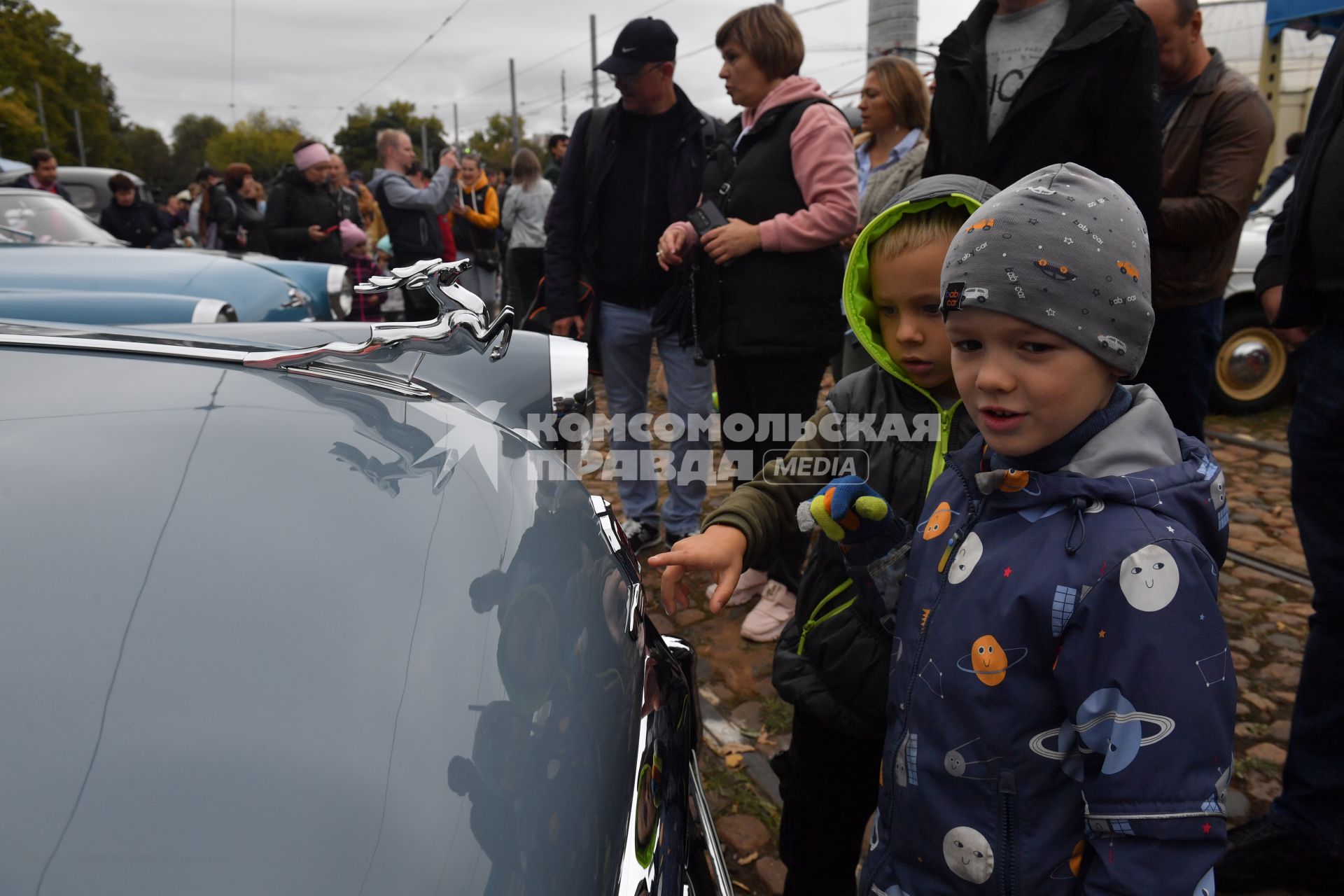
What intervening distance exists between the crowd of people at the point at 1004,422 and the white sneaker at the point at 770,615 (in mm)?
15

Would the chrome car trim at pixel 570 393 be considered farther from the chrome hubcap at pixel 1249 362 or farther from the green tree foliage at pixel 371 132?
the green tree foliage at pixel 371 132

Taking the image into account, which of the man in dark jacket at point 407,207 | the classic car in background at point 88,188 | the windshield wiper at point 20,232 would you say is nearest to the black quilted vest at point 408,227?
the man in dark jacket at point 407,207

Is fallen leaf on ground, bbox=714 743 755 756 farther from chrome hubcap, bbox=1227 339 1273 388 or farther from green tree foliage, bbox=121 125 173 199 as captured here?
green tree foliage, bbox=121 125 173 199

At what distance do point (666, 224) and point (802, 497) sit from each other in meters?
2.06

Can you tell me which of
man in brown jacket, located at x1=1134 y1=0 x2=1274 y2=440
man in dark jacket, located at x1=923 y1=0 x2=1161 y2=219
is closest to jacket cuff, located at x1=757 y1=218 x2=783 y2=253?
man in dark jacket, located at x1=923 y1=0 x2=1161 y2=219

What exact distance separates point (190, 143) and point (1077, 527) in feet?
344

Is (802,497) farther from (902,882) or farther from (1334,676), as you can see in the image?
(1334,676)

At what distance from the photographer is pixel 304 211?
6.63 m

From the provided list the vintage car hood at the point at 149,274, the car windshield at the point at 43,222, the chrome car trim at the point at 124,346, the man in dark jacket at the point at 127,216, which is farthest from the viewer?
the man in dark jacket at the point at 127,216

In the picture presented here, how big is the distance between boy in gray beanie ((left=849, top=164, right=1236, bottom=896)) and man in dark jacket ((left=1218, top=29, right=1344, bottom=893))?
37.7 inches

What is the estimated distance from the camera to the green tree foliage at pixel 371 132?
2746 inches

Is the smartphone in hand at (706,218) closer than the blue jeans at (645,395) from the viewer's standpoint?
Yes

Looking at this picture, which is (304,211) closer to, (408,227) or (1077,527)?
(408,227)

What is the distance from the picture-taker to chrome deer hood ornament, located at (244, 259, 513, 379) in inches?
57.3
